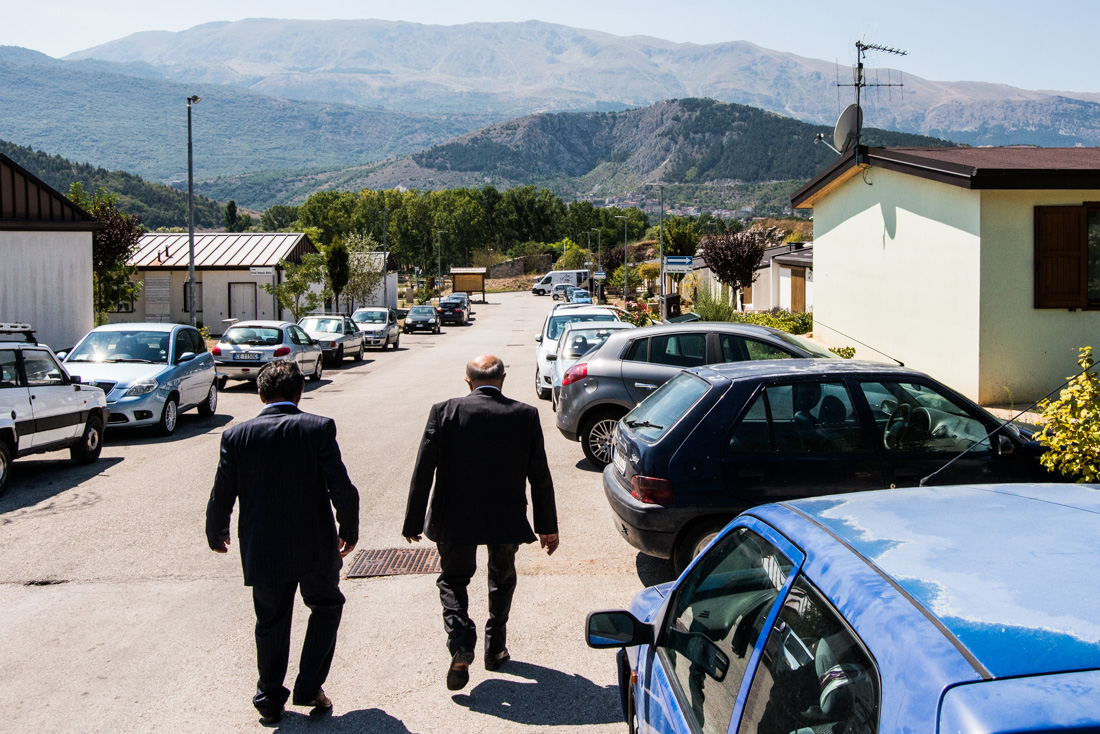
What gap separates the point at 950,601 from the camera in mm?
1849

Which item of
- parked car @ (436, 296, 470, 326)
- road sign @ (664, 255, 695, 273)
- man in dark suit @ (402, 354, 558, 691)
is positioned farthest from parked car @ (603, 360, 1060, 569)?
parked car @ (436, 296, 470, 326)

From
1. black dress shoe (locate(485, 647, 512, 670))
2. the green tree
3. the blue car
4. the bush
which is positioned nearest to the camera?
the blue car

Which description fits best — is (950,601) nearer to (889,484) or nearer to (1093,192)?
(889,484)

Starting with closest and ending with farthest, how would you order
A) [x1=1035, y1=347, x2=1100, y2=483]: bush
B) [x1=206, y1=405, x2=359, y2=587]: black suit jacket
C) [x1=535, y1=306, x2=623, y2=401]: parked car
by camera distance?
[x1=206, y1=405, x2=359, y2=587]: black suit jacket
[x1=1035, y1=347, x2=1100, y2=483]: bush
[x1=535, y1=306, x2=623, y2=401]: parked car

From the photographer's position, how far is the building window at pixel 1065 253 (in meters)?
13.3

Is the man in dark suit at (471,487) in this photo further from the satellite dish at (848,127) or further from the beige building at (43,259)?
the beige building at (43,259)

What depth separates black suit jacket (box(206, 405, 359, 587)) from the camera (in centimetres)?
430

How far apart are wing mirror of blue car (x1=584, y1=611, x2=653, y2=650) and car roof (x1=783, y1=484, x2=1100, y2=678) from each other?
2.33ft

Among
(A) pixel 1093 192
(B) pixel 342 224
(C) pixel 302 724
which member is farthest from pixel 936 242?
(B) pixel 342 224

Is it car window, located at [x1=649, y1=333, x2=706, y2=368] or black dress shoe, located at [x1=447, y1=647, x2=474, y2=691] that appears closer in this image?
black dress shoe, located at [x1=447, y1=647, x2=474, y2=691]

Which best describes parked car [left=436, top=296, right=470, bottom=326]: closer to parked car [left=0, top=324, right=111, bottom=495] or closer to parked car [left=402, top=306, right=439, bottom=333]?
parked car [left=402, top=306, right=439, bottom=333]

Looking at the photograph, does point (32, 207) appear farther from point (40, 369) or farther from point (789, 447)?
point (789, 447)

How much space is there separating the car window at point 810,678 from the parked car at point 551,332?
13.3 m

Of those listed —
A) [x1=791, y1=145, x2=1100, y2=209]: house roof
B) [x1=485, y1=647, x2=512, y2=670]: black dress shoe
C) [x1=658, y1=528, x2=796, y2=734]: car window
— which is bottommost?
[x1=485, y1=647, x2=512, y2=670]: black dress shoe
